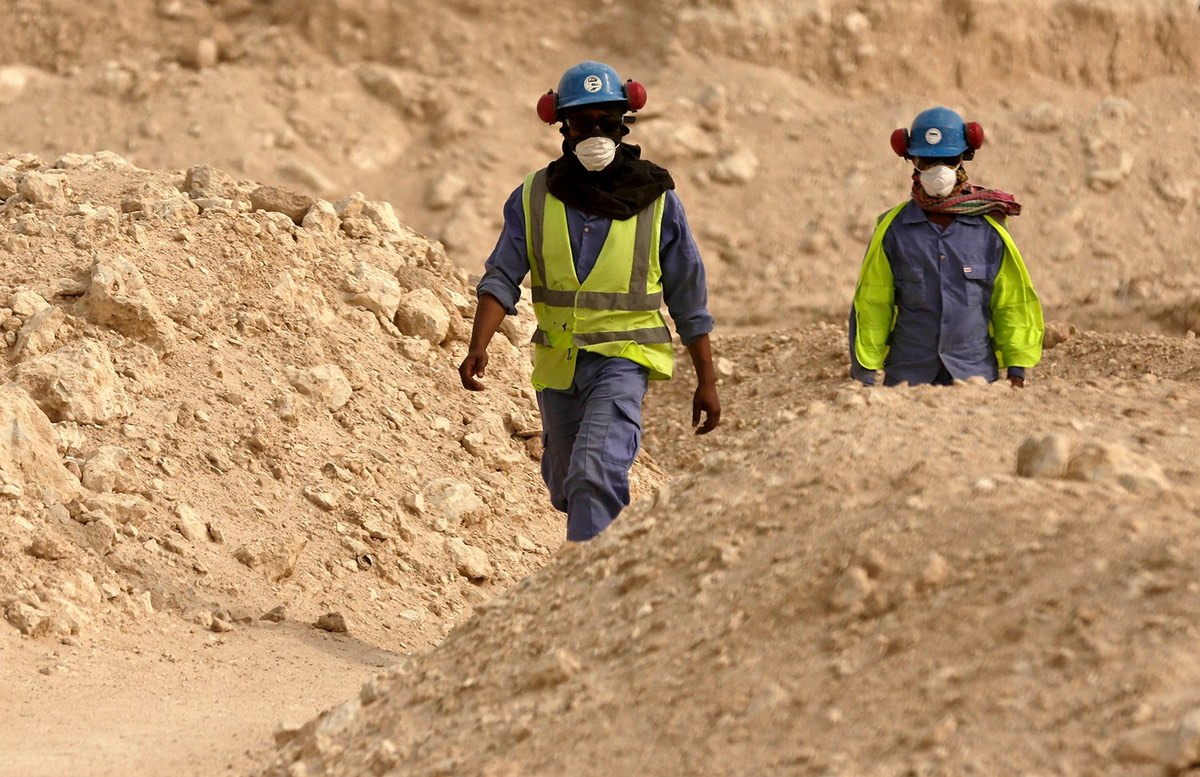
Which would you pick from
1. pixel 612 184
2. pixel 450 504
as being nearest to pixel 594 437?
pixel 612 184

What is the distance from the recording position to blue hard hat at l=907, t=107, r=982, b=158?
636cm

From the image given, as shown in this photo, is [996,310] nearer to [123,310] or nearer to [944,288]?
[944,288]

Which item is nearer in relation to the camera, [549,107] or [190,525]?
[549,107]

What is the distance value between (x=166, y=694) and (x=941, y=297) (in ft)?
9.80

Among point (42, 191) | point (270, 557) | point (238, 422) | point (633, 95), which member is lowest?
point (270, 557)

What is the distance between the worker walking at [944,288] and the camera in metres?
6.26

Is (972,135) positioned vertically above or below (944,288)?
above

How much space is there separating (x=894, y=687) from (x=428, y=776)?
0.95 meters

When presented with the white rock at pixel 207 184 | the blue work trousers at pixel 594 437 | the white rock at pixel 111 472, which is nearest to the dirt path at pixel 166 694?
the white rock at pixel 111 472

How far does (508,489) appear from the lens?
7.29 m

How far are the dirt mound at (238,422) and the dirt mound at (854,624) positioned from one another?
1.82 meters

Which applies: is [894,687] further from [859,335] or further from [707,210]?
[707,210]

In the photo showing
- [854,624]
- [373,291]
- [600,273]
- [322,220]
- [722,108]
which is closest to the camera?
[854,624]

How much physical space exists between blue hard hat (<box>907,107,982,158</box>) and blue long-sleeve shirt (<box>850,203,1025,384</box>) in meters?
0.23
